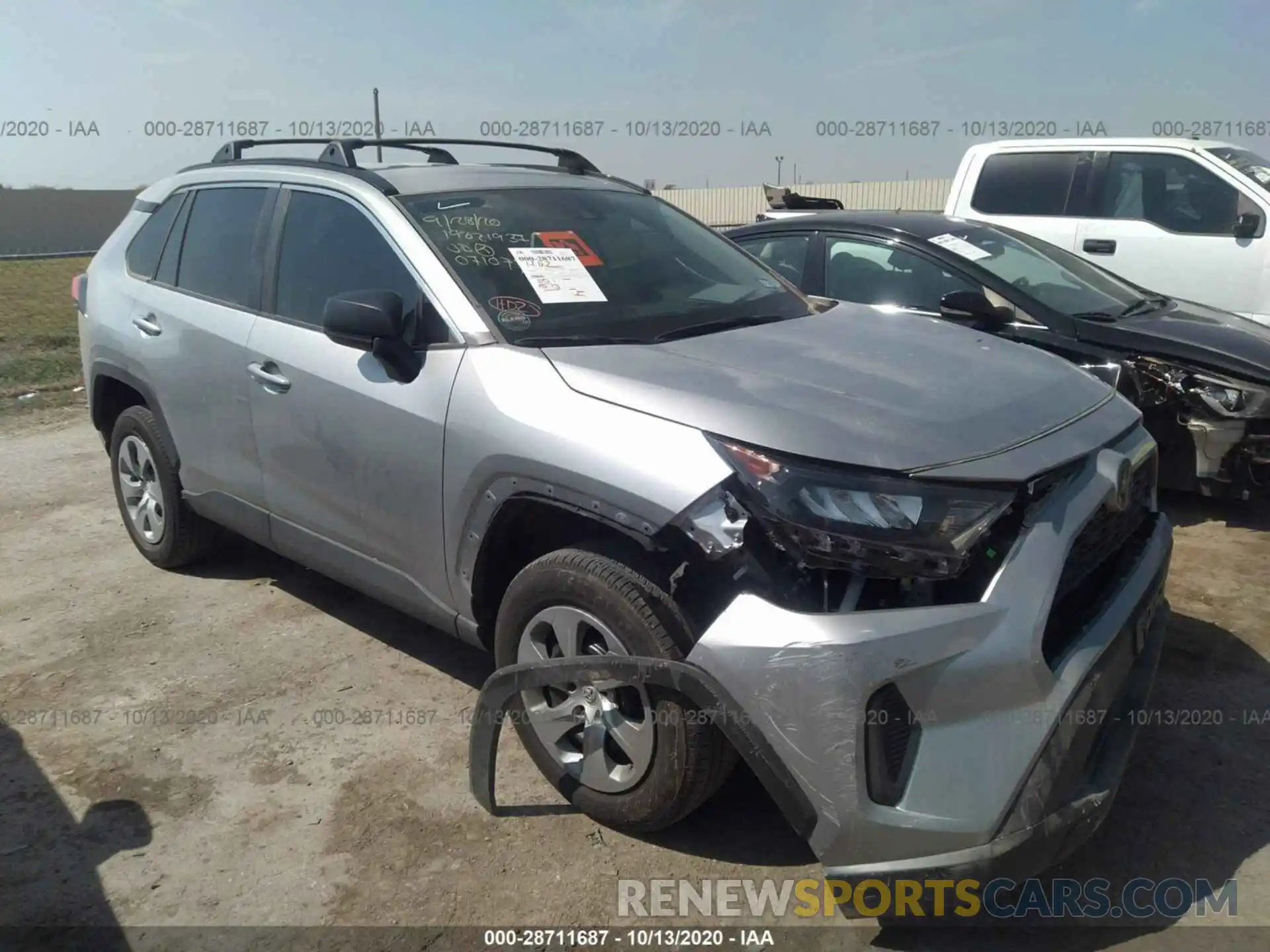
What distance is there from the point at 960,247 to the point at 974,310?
847mm

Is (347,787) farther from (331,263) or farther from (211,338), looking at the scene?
(211,338)

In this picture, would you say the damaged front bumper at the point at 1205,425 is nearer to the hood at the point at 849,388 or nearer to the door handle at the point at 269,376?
the hood at the point at 849,388

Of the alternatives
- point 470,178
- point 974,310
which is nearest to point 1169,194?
point 974,310

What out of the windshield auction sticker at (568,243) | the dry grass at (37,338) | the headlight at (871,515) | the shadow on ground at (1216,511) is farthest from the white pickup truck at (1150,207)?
the dry grass at (37,338)

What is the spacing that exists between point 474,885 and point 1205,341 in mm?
4236

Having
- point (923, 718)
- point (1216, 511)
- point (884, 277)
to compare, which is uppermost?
point (884, 277)

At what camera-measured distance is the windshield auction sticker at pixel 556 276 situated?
322 cm

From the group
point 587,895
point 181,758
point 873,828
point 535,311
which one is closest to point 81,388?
point 181,758

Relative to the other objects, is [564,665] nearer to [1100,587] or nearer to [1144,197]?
[1100,587]

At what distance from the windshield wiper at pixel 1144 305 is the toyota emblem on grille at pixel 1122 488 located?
2766mm

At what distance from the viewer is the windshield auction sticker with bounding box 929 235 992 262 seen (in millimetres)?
5332

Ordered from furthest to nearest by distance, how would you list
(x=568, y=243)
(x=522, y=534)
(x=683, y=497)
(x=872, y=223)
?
(x=872, y=223) < (x=568, y=243) < (x=522, y=534) < (x=683, y=497)

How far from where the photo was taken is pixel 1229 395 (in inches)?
187

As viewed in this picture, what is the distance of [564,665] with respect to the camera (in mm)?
2643
